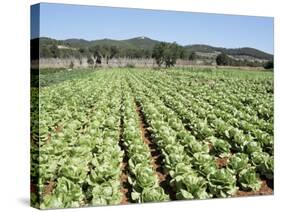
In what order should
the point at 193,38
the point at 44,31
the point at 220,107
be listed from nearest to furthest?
the point at 44,31
the point at 193,38
the point at 220,107

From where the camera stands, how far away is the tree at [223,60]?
9766 mm

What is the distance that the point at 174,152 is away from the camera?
9.02 metres

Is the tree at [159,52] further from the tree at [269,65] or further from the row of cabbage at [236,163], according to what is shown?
the tree at [269,65]

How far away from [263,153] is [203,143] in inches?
37.9

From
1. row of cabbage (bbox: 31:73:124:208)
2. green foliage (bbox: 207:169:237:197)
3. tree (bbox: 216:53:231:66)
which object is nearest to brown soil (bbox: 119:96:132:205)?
row of cabbage (bbox: 31:73:124:208)

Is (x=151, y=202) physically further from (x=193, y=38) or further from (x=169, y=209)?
(x=193, y=38)

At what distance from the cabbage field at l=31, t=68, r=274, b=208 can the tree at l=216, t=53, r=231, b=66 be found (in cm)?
17

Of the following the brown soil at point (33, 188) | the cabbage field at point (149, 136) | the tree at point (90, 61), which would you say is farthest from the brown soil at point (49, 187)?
the tree at point (90, 61)

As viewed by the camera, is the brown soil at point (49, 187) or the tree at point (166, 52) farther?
the tree at point (166, 52)

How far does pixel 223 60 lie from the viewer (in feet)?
32.3

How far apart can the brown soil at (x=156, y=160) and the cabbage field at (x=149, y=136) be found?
0.02 meters

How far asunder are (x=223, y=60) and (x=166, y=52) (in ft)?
3.78

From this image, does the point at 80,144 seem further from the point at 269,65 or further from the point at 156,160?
the point at 269,65

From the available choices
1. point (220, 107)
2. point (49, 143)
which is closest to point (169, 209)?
point (49, 143)
